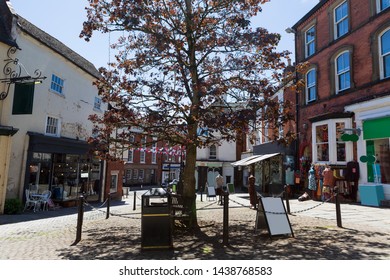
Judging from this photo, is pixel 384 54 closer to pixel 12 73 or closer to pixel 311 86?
pixel 311 86

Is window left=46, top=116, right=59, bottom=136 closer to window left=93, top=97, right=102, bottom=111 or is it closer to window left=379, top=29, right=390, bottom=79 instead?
window left=93, top=97, right=102, bottom=111

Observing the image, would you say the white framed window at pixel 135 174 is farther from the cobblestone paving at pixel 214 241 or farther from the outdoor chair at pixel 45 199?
the cobblestone paving at pixel 214 241

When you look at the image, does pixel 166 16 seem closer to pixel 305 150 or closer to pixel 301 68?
pixel 301 68

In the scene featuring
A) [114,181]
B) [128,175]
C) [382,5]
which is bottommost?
[114,181]

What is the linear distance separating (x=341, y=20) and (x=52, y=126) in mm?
16730

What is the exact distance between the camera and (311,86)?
59.2 ft

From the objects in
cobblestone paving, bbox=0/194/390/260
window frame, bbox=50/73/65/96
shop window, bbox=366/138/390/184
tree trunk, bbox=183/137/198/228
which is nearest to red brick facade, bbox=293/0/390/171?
shop window, bbox=366/138/390/184

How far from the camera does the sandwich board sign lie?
734 cm

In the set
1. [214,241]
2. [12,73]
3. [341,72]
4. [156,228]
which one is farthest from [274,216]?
[12,73]

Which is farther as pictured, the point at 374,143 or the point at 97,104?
the point at 97,104

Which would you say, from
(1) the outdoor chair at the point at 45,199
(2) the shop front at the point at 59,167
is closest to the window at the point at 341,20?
(2) the shop front at the point at 59,167

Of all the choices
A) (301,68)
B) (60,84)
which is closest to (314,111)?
(301,68)

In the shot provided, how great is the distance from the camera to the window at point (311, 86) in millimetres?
17736

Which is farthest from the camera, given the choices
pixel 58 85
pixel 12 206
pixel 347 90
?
pixel 58 85
